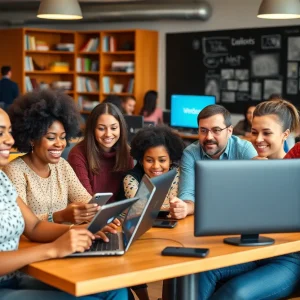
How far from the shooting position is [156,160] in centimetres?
382

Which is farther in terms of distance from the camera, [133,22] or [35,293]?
[133,22]

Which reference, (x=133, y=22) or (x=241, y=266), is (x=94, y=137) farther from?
(x=133, y=22)

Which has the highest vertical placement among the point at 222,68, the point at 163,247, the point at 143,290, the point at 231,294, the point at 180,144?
the point at 222,68

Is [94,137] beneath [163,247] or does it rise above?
above

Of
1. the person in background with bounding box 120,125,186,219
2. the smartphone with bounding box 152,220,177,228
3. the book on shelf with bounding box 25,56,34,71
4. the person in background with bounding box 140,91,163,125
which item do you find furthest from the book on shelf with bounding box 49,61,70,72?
the smartphone with bounding box 152,220,177,228

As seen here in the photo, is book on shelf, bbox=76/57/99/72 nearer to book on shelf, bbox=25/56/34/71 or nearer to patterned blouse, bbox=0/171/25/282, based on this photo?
book on shelf, bbox=25/56/34/71

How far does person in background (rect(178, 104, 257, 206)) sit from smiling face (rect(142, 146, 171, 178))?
0.37ft

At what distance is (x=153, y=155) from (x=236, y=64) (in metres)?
6.19

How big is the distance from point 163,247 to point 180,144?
1230 millimetres

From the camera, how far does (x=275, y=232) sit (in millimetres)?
2824

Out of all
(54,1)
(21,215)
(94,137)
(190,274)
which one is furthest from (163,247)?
(54,1)

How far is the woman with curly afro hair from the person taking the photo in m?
3.81

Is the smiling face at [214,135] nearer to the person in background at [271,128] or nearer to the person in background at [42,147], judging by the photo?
the person in background at [271,128]

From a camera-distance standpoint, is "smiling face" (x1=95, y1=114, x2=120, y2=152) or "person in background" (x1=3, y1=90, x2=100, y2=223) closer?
"person in background" (x1=3, y1=90, x2=100, y2=223)
